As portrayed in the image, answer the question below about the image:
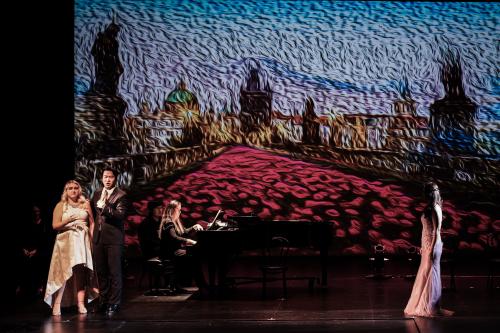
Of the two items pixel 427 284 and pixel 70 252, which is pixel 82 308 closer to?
pixel 70 252

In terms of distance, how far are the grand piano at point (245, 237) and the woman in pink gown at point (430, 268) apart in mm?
1952

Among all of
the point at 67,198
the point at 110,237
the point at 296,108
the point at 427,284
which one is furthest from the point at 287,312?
the point at 296,108

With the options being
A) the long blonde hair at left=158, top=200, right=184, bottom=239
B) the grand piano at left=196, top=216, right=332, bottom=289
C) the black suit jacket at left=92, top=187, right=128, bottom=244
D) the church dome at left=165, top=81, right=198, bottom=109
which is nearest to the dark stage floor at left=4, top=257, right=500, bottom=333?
the grand piano at left=196, top=216, right=332, bottom=289

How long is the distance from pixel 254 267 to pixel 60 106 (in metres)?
3.79

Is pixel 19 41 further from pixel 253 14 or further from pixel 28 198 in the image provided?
pixel 253 14

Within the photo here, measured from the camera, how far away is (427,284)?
6.96m

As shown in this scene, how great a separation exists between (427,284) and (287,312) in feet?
4.32

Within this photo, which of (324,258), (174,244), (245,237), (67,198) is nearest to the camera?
(67,198)

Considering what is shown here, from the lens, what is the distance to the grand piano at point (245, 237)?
27.5 feet

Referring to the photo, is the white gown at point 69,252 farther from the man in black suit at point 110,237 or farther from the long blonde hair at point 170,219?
the long blonde hair at point 170,219

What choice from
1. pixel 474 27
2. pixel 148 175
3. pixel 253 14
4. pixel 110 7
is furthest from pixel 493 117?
pixel 110 7

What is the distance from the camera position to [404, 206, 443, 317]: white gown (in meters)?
6.93

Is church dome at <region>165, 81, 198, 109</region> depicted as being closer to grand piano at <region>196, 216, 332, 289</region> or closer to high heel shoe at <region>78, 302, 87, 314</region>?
grand piano at <region>196, 216, 332, 289</region>

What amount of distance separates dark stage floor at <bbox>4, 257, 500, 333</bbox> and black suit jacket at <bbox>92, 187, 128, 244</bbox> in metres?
0.71
